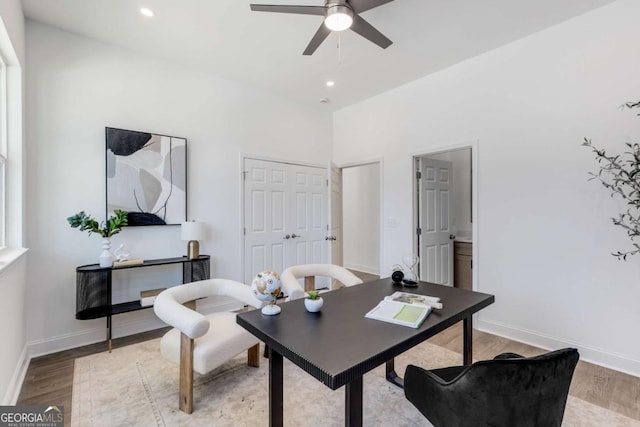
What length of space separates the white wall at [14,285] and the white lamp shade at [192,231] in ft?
4.10

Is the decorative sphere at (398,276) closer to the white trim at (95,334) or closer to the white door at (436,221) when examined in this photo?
the white door at (436,221)

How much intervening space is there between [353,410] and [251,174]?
3.27 metres

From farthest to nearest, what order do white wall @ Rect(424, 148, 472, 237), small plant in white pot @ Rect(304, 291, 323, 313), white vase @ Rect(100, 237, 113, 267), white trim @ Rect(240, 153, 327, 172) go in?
white wall @ Rect(424, 148, 472, 237) → white trim @ Rect(240, 153, 327, 172) → white vase @ Rect(100, 237, 113, 267) → small plant in white pot @ Rect(304, 291, 323, 313)

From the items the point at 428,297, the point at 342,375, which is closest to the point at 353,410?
the point at 342,375

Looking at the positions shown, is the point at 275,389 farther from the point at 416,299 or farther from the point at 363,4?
the point at 363,4

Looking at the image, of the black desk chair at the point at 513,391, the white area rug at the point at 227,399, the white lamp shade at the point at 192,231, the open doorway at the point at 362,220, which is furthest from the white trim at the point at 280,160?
the black desk chair at the point at 513,391

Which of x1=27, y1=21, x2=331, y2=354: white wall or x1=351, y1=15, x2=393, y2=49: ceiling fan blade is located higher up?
x1=351, y1=15, x2=393, y2=49: ceiling fan blade

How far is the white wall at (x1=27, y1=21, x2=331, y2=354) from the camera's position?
8.63 feet

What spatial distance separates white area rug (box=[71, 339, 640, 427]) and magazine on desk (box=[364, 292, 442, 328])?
740 mm

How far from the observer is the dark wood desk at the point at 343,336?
1.11 meters

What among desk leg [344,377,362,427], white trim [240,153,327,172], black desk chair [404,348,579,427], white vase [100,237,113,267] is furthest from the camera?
white trim [240,153,327,172]

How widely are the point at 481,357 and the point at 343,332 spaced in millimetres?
1925

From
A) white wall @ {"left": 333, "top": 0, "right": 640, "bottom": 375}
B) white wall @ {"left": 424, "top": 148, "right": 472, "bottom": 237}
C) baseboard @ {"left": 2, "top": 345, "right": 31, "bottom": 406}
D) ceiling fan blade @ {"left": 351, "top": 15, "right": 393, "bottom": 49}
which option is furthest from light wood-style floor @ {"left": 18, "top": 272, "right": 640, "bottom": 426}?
ceiling fan blade @ {"left": 351, "top": 15, "right": 393, "bottom": 49}

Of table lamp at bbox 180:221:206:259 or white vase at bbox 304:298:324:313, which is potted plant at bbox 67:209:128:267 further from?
white vase at bbox 304:298:324:313
